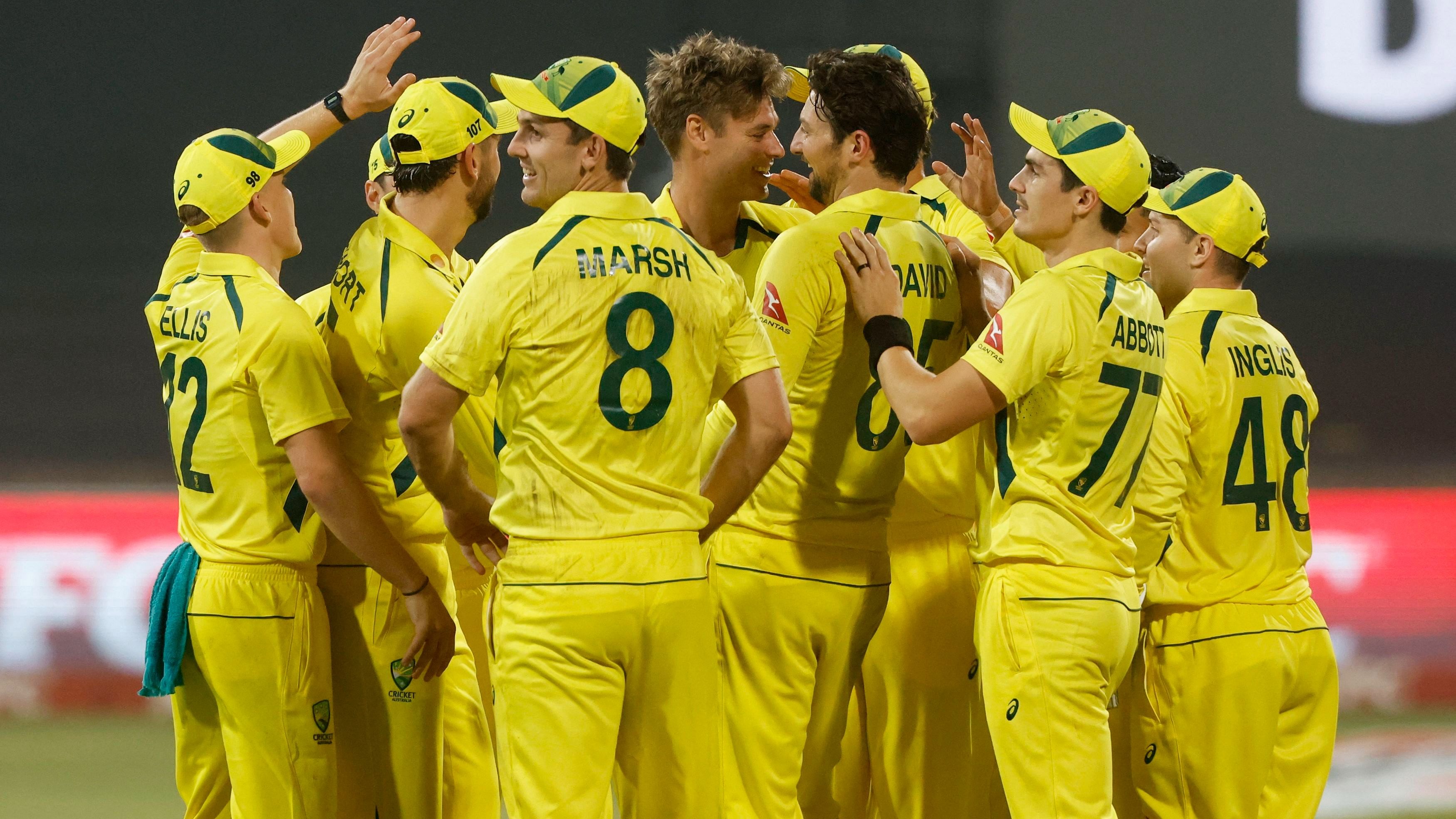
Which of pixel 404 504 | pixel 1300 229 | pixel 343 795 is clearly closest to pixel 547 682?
pixel 404 504

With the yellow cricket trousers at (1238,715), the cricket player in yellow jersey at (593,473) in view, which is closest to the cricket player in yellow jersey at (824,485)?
the cricket player in yellow jersey at (593,473)

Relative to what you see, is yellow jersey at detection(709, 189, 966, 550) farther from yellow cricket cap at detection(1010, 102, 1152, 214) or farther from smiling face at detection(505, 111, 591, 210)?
smiling face at detection(505, 111, 591, 210)

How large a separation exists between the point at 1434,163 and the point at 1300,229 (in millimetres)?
1108

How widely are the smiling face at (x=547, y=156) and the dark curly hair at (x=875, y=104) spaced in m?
0.84

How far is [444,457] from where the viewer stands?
10.00 ft

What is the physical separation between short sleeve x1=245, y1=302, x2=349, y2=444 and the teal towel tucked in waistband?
1.51 feet

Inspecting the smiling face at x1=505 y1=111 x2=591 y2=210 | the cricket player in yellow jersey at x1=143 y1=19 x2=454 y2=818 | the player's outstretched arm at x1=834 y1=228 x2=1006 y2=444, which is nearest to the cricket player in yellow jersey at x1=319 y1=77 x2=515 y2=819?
the cricket player in yellow jersey at x1=143 y1=19 x2=454 y2=818

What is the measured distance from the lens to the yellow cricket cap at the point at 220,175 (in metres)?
3.58

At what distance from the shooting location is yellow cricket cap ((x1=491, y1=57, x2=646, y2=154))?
3.06 meters

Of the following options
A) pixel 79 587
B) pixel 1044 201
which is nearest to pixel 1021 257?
pixel 1044 201

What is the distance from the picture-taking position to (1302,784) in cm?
400

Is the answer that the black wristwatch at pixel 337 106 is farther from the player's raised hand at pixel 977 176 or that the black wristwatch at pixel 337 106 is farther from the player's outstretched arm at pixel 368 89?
the player's raised hand at pixel 977 176

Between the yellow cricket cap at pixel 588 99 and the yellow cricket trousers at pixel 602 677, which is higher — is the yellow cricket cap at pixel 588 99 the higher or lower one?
the higher one

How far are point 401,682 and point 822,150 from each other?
5.81ft
